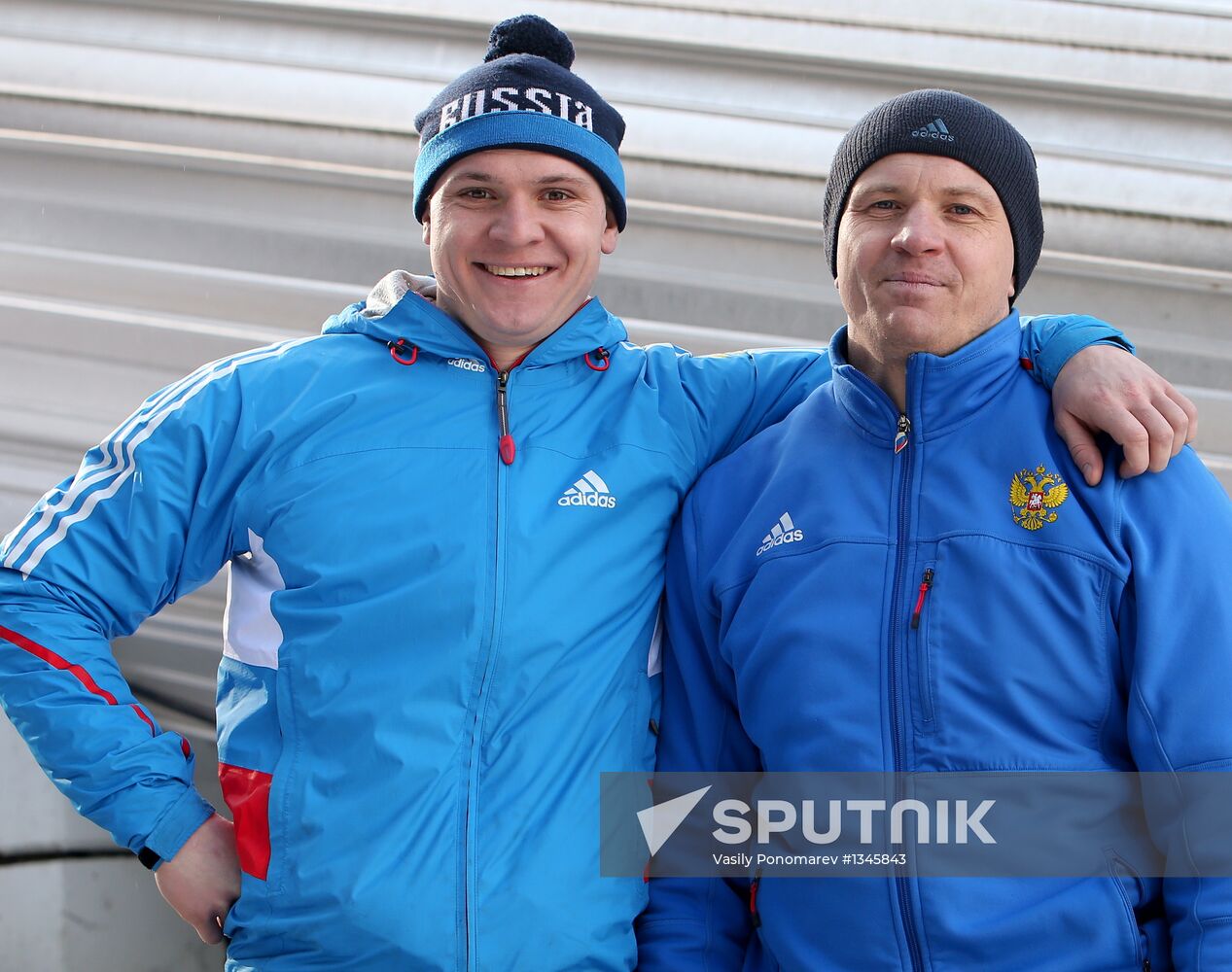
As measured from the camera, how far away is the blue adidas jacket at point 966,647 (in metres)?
1.56

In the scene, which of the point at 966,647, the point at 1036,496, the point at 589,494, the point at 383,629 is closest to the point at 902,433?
the point at 1036,496

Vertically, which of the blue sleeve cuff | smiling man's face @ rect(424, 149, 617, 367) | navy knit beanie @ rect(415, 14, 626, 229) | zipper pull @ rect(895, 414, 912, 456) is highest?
navy knit beanie @ rect(415, 14, 626, 229)

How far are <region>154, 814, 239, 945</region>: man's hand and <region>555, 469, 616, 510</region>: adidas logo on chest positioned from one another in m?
0.71

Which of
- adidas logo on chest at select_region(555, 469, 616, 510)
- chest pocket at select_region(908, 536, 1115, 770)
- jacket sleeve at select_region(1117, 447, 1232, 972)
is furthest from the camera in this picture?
adidas logo on chest at select_region(555, 469, 616, 510)

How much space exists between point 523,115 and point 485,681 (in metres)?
0.88

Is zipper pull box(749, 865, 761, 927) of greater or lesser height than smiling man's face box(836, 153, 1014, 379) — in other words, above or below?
below

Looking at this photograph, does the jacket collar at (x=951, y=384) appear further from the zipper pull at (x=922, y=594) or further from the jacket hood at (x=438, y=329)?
the jacket hood at (x=438, y=329)

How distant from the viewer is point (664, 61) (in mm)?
2611

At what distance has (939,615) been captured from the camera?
1.67 m

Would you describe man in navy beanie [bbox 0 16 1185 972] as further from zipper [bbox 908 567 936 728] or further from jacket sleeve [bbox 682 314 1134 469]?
zipper [bbox 908 567 936 728]

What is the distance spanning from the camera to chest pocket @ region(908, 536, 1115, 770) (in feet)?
5.32

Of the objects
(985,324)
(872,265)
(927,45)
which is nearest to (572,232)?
(872,265)

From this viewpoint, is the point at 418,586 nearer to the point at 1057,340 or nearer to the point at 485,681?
the point at 485,681

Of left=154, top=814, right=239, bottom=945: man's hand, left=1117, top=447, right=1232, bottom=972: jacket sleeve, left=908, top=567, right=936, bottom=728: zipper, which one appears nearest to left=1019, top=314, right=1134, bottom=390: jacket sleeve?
left=1117, top=447, right=1232, bottom=972: jacket sleeve
